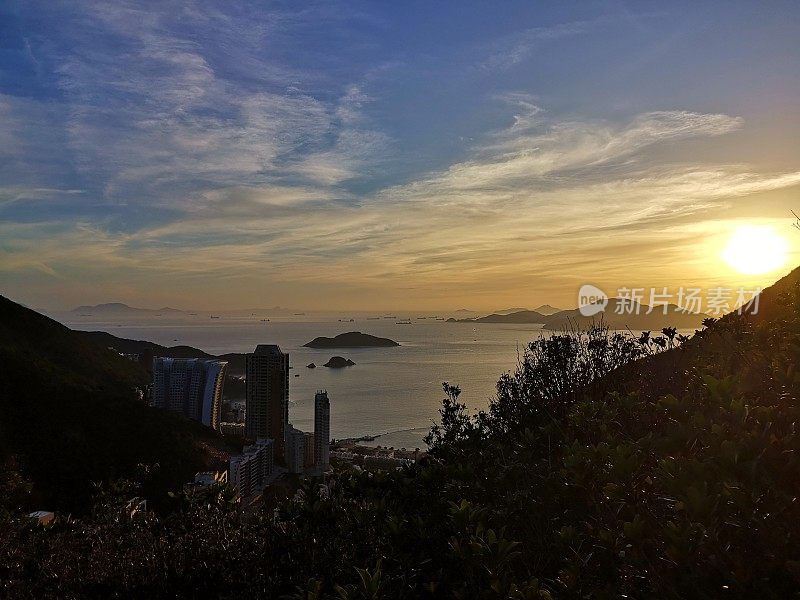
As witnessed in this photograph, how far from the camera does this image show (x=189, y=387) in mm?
51938

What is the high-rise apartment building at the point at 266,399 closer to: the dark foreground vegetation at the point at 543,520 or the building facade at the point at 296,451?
the building facade at the point at 296,451

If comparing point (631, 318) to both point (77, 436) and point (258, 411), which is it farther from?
point (258, 411)

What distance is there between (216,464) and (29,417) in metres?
9.33

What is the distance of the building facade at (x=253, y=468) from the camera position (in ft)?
90.4

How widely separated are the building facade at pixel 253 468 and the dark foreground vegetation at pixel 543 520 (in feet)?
76.7

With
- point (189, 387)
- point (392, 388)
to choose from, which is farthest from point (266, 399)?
point (392, 388)

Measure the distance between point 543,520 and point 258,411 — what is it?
44.0 metres

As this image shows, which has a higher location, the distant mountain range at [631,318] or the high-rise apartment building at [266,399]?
the distant mountain range at [631,318]

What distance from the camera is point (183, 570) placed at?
9.21ft

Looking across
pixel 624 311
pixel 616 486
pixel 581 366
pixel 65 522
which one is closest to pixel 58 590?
pixel 65 522

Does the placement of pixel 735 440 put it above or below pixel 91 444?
above

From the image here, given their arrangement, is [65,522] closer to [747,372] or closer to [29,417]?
[747,372]

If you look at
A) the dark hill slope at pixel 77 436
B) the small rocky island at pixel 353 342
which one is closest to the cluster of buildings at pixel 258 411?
the dark hill slope at pixel 77 436

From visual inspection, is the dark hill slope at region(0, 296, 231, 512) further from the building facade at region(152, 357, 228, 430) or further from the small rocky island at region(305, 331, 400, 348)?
the small rocky island at region(305, 331, 400, 348)
